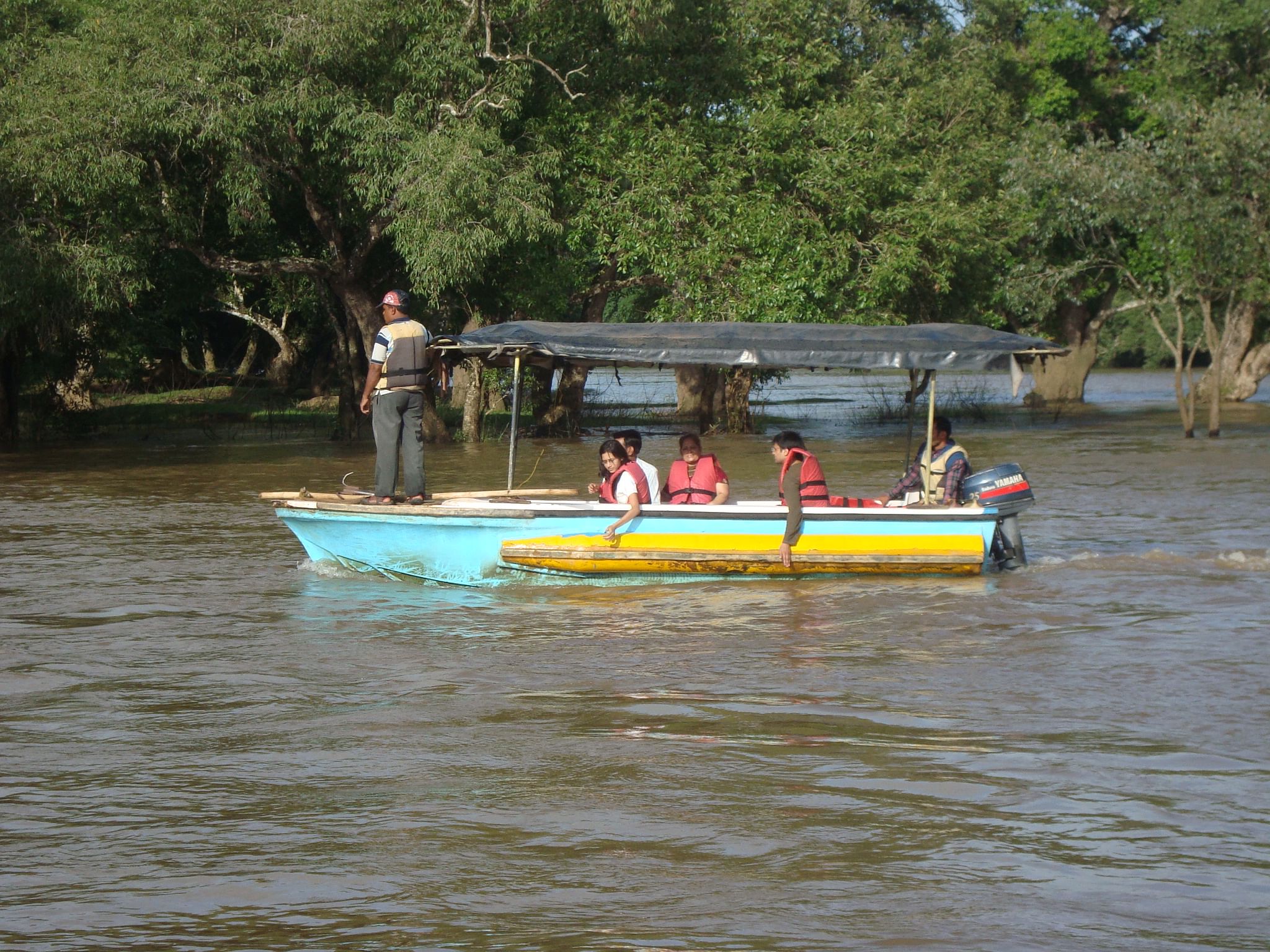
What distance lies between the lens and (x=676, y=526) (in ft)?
37.6

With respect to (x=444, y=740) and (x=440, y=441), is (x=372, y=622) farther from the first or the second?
(x=440, y=441)

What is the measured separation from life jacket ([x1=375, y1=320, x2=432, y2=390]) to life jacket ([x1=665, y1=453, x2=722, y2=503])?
217 cm

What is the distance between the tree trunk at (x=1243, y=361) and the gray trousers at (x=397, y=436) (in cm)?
3224

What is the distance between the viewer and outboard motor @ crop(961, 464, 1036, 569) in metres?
11.8

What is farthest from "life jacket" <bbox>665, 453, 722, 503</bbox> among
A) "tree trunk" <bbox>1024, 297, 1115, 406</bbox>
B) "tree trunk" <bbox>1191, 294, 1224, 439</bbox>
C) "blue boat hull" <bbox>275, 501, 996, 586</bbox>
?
"tree trunk" <bbox>1024, 297, 1115, 406</bbox>

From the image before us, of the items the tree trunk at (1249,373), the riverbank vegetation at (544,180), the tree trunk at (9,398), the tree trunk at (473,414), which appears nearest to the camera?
the riverbank vegetation at (544,180)

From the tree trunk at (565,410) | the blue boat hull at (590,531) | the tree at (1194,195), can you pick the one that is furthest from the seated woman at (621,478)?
the tree at (1194,195)

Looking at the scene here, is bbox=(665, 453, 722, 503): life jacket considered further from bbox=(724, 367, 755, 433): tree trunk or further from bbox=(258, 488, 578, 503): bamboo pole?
bbox=(724, 367, 755, 433): tree trunk

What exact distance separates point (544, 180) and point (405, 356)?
14.0 metres

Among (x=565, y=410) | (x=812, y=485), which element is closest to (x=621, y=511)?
(x=812, y=485)

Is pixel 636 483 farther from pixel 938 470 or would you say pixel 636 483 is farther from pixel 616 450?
pixel 938 470

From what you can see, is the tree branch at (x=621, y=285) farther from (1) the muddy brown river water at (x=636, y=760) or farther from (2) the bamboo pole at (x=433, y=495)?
(1) the muddy brown river water at (x=636, y=760)

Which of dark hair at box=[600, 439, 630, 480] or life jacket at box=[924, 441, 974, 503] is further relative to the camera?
life jacket at box=[924, 441, 974, 503]

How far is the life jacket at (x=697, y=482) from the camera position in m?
12.0
